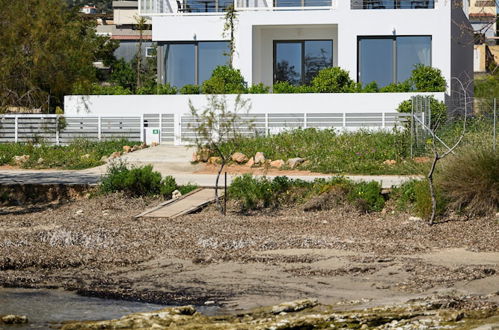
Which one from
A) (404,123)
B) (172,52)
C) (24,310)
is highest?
(172,52)

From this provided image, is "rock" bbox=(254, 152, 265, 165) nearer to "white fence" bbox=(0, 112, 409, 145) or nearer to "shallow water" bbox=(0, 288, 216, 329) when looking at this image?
"white fence" bbox=(0, 112, 409, 145)

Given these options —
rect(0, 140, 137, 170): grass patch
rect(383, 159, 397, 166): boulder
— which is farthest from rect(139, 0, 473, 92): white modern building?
rect(383, 159, 397, 166): boulder

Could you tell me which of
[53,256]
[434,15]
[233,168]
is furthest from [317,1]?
[53,256]

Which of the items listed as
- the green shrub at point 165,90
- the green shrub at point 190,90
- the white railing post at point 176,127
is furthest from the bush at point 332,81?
the green shrub at point 165,90

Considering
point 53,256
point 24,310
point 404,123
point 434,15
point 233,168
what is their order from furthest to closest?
point 434,15 < point 404,123 < point 233,168 < point 53,256 < point 24,310

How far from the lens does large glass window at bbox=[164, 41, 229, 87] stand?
3969 centimetres

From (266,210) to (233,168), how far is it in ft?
23.9

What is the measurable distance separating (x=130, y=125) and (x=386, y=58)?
33.1 feet

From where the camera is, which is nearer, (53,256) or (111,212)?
(53,256)

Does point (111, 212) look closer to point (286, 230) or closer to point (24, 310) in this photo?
point (286, 230)

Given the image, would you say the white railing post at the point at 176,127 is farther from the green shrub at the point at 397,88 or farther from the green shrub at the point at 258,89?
the green shrub at the point at 397,88

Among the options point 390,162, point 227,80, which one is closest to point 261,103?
point 227,80

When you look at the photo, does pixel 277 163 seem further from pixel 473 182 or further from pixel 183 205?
pixel 473 182

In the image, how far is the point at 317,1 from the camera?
3997 cm
